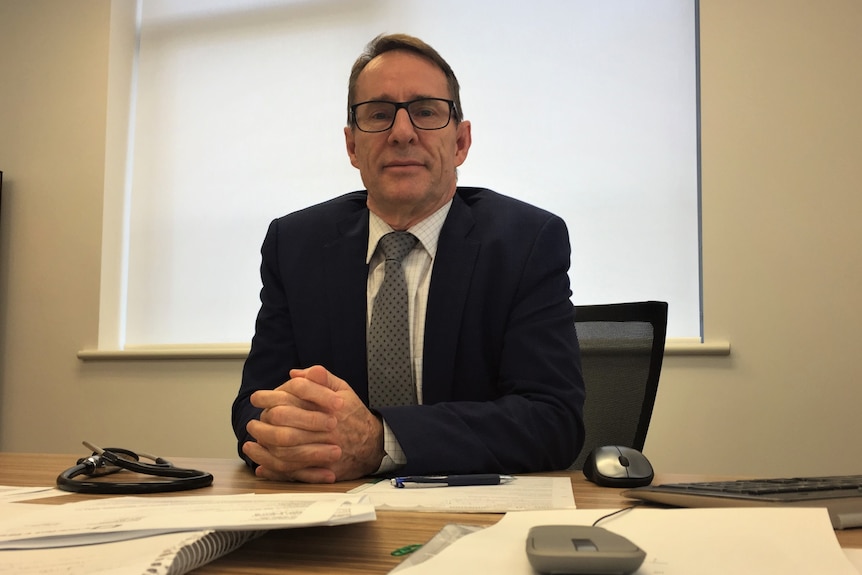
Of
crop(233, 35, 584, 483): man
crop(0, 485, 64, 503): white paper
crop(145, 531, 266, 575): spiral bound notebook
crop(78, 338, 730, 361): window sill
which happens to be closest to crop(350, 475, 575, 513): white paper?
crop(233, 35, 584, 483): man

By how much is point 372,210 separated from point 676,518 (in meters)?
1.14

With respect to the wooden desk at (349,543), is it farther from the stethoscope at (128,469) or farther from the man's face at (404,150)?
the man's face at (404,150)

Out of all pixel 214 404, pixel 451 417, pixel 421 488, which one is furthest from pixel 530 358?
pixel 214 404

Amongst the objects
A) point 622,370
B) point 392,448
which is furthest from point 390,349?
point 622,370

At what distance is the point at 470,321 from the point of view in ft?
4.62

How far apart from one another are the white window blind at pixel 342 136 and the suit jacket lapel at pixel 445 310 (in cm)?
158

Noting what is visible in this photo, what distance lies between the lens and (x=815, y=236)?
100 inches

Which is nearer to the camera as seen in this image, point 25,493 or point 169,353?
point 25,493

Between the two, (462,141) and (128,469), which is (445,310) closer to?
(462,141)

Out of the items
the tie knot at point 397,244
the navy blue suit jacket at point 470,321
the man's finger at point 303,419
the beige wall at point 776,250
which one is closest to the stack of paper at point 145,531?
the man's finger at point 303,419

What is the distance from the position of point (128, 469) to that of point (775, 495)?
89 centimetres

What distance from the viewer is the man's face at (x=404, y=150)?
1544 mm

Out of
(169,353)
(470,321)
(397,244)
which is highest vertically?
(397,244)

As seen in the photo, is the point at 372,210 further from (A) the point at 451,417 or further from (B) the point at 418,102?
(A) the point at 451,417
